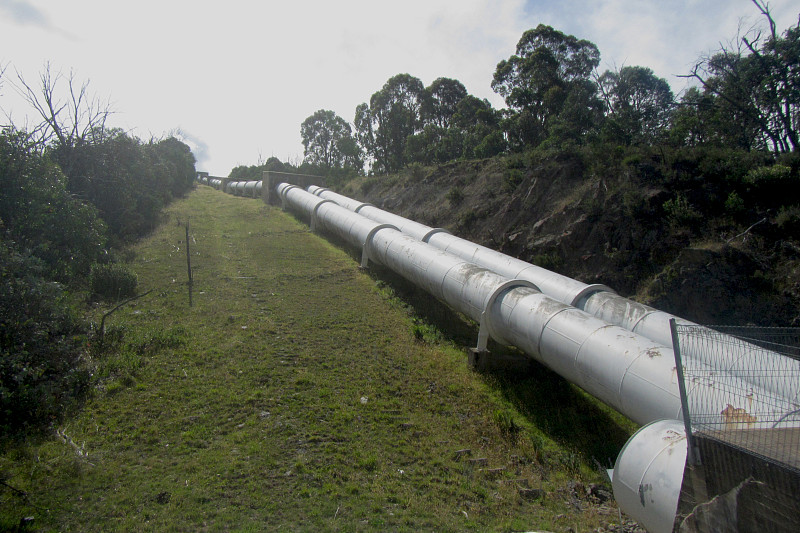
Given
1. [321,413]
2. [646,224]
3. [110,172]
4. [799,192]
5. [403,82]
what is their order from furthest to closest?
[403,82], [110,172], [646,224], [799,192], [321,413]

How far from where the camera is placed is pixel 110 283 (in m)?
13.4

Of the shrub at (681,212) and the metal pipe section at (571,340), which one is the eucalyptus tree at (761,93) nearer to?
the shrub at (681,212)

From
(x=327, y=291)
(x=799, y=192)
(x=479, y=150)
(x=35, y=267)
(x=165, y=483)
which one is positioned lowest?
(x=165, y=483)

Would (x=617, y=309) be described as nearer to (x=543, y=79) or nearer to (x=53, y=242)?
(x=53, y=242)

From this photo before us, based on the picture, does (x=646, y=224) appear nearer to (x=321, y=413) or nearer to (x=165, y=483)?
(x=321, y=413)

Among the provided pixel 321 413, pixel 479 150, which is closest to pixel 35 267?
pixel 321 413

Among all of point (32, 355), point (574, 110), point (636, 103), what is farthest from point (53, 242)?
point (636, 103)

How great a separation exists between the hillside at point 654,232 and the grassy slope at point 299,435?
16.1 feet

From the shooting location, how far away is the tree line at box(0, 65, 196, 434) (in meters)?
7.00

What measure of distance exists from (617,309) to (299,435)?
7.20m

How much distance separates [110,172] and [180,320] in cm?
1409

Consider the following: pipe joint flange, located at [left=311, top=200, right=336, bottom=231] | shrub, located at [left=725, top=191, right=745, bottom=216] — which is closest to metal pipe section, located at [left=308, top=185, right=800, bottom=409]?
shrub, located at [left=725, top=191, right=745, bottom=216]

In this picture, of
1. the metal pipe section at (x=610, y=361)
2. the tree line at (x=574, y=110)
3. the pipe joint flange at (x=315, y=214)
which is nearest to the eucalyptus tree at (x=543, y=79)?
the tree line at (x=574, y=110)

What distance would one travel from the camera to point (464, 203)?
21734 millimetres
